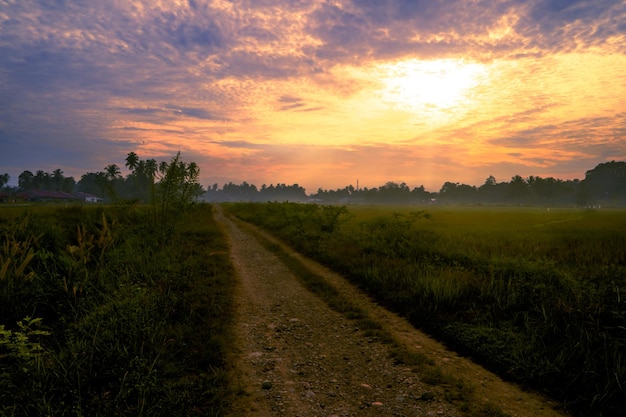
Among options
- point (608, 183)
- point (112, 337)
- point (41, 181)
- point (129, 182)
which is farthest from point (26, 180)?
point (608, 183)

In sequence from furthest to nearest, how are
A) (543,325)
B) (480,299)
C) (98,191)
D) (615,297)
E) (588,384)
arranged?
(98,191) < (480,299) < (615,297) < (543,325) < (588,384)

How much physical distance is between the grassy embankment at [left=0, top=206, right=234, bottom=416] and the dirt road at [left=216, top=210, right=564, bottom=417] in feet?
1.66

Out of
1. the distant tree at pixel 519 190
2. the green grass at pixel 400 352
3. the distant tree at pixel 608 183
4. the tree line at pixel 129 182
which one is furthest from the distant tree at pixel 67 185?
the distant tree at pixel 608 183

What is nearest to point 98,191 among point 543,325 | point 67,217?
point 67,217

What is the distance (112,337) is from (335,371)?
11.4 feet

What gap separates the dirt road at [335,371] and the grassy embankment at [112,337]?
507 mm

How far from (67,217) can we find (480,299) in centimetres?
2101

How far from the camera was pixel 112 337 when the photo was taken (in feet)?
16.3

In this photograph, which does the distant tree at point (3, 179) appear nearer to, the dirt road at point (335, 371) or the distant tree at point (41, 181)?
the distant tree at point (41, 181)

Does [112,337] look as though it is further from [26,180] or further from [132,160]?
[26,180]

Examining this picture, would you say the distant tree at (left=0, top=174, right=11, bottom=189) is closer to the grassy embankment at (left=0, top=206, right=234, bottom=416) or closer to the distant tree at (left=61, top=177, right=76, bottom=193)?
the distant tree at (left=61, top=177, right=76, bottom=193)

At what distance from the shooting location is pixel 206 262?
12297mm

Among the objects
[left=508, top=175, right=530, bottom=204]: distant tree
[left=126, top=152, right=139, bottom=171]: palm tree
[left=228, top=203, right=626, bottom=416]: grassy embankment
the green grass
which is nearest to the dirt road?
the green grass

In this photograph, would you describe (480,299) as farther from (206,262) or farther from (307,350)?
(206,262)
